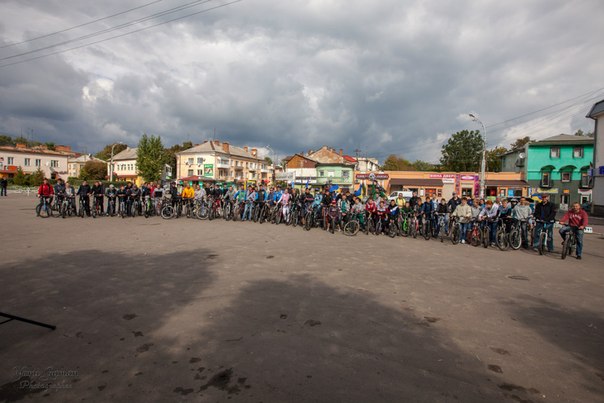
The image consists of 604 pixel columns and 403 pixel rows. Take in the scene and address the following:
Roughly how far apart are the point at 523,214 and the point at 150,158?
66817mm

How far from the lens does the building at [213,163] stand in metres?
73.7

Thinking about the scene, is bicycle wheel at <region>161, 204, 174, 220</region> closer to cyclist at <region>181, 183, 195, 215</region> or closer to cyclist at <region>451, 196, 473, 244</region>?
cyclist at <region>181, 183, 195, 215</region>

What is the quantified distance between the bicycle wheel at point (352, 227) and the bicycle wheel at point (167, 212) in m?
9.08

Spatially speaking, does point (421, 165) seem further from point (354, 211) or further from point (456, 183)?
point (354, 211)

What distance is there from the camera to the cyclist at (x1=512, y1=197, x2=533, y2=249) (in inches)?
448

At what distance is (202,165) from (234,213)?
61.7 metres

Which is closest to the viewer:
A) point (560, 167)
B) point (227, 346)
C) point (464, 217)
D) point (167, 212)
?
point (227, 346)

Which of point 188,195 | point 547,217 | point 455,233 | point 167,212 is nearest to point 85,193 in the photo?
point 167,212

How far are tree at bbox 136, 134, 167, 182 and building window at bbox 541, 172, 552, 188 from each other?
65.9 metres

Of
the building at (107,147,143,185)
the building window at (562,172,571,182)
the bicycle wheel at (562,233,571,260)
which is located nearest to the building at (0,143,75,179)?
the building at (107,147,143,185)

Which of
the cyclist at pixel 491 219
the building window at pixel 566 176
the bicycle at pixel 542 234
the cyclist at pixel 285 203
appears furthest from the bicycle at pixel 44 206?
the building window at pixel 566 176

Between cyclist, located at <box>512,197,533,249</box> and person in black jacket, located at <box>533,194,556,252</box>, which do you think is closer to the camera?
person in black jacket, located at <box>533,194,556,252</box>

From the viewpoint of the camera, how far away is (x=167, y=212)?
16562 millimetres

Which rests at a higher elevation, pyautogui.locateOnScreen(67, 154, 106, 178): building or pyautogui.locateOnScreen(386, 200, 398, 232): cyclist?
pyautogui.locateOnScreen(67, 154, 106, 178): building
